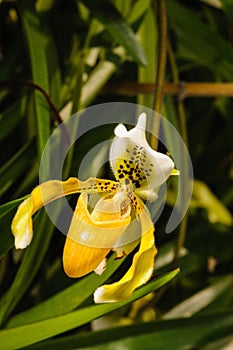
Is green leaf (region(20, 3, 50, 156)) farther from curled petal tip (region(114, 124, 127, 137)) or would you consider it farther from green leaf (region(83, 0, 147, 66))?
curled petal tip (region(114, 124, 127, 137))

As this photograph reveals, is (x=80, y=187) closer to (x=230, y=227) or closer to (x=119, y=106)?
(x=119, y=106)

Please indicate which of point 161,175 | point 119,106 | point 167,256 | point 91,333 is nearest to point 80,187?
point 161,175

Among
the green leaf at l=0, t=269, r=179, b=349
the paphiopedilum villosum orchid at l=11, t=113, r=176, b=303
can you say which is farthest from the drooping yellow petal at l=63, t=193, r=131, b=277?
the green leaf at l=0, t=269, r=179, b=349

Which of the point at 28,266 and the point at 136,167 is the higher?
the point at 136,167

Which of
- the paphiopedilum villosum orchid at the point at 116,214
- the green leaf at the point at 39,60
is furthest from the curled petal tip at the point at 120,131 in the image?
the green leaf at the point at 39,60

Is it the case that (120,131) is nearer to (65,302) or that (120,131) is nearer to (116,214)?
(116,214)

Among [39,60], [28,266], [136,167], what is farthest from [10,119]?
[136,167]

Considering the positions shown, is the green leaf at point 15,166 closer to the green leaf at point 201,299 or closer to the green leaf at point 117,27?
the green leaf at point 117,27
